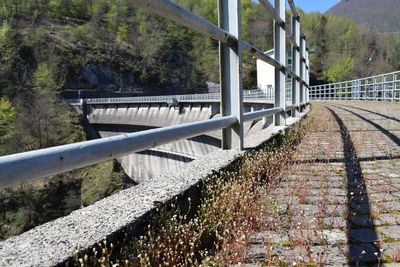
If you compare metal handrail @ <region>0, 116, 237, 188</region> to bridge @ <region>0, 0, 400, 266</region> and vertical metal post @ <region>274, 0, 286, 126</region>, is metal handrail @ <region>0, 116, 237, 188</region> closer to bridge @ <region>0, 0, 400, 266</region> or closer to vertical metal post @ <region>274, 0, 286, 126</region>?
bridge @ <region>0, 0, 400, 266</region>

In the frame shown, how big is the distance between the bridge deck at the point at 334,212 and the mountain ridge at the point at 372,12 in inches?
5429

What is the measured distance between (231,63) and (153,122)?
38294mm

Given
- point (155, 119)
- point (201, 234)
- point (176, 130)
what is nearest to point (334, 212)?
point (201, 234)

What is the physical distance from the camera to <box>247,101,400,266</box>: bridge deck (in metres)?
1.26

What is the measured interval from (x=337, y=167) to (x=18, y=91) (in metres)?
65.1

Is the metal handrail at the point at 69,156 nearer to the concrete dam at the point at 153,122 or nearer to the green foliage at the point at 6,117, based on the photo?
the concrete dam at the point at 153,122

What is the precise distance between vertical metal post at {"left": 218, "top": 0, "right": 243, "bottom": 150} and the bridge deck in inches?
29.9

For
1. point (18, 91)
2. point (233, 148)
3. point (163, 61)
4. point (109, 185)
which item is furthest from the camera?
point (163, 61)

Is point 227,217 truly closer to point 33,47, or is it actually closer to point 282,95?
point 282,95

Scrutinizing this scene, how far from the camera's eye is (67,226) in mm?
1199

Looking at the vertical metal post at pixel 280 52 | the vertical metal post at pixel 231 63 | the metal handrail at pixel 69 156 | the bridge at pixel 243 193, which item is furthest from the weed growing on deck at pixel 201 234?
the vertical metal post at pixel 280 52

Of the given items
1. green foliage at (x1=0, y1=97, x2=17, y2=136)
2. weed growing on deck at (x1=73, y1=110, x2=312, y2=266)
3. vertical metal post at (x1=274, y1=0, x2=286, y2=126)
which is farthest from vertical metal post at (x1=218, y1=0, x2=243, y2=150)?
green foliage at (x1=0, y1=97, x2=17, y2=136)

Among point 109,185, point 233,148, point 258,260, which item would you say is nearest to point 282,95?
point 233,148

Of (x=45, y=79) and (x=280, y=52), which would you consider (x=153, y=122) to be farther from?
(x=280, y=52)
